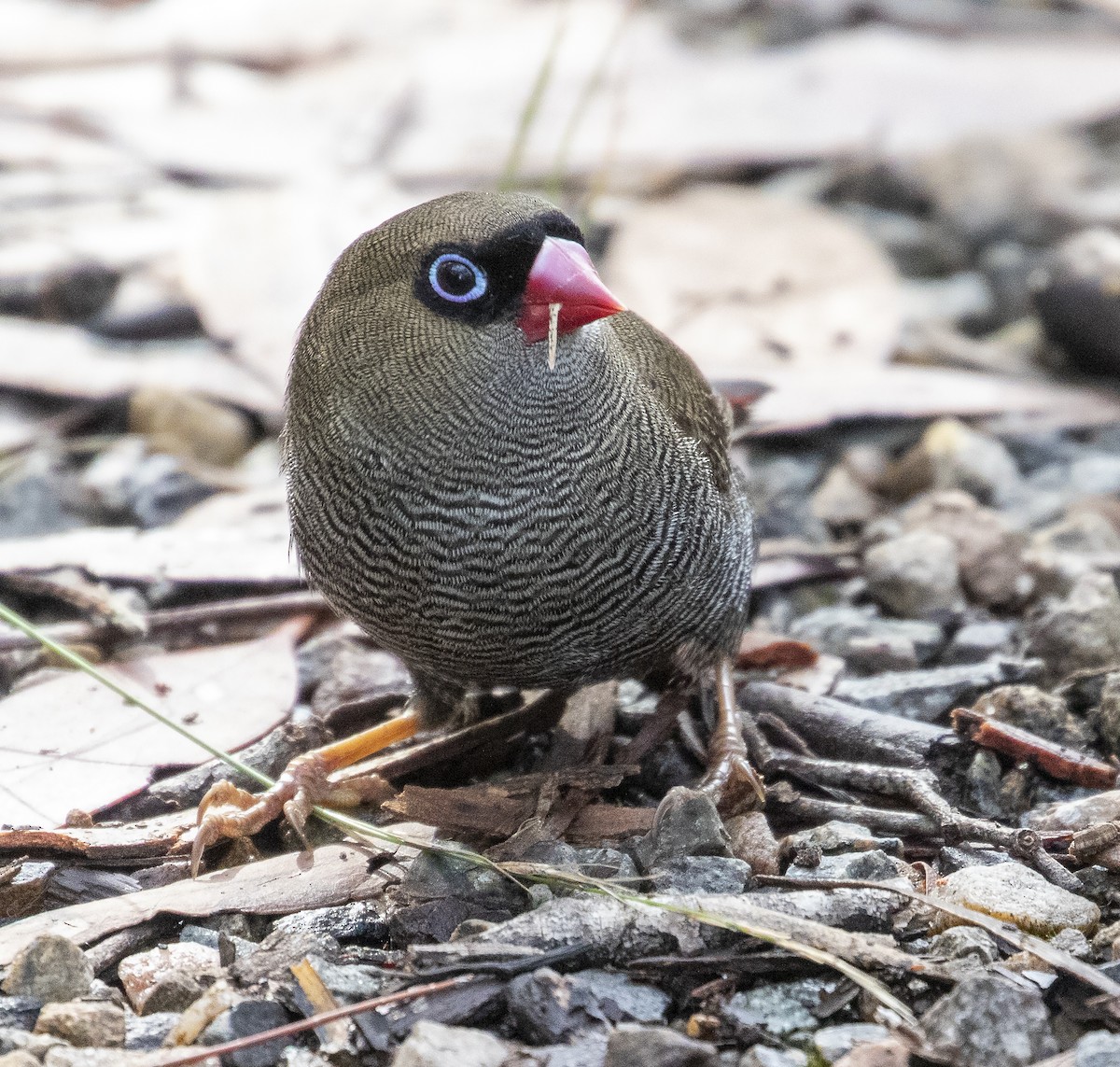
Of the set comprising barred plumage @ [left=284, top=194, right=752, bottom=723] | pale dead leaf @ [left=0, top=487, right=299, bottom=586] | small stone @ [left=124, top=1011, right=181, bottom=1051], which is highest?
barred plumage @ [left=284, top=194, right=752, bottom=723]

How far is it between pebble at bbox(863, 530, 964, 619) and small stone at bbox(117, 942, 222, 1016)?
215cm

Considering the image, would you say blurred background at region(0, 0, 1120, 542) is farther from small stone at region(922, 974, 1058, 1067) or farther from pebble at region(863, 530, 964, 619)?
small stone at region(922, 974, 1058, 1067)

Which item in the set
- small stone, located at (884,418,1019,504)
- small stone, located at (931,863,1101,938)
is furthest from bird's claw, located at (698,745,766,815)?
small stone, located at (884,418,1019,504)

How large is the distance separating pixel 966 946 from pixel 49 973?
1.66 meters

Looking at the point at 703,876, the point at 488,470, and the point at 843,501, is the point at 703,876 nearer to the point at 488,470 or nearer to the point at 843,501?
the point at 488,470

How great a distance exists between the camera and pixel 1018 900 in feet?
9.61

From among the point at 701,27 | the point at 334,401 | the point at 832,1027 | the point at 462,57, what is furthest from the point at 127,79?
the point at 832,1027

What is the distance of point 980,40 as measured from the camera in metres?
7.67

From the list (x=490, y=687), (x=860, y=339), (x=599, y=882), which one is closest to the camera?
(x=599, y=882)

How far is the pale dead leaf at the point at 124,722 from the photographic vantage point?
3529mm

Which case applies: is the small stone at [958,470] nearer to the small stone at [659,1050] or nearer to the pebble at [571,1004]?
the pebble at [571,1004]

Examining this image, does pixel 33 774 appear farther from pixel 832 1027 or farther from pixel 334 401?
pixel 832 1027

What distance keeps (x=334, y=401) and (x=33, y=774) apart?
3.65 feet

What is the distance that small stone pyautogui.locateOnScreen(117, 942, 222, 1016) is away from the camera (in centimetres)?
282
